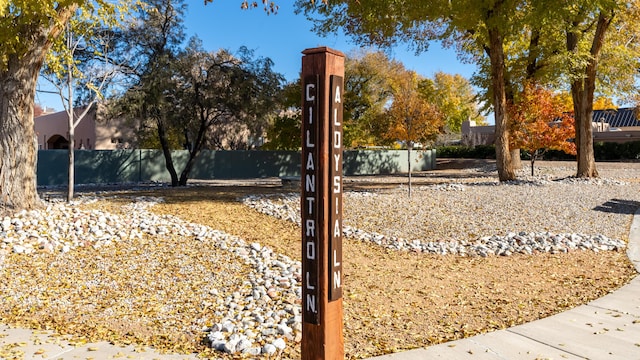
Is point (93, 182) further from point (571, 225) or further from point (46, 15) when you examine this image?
point (571, 225)

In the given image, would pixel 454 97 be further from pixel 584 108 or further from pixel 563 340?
pixel 563 340

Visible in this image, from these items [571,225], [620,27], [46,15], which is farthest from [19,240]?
[620,27]

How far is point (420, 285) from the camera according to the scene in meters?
6.42

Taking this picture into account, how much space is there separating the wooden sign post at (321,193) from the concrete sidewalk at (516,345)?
1.16m

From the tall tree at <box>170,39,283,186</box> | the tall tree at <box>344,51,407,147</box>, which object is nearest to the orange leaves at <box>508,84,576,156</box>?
the tall tree at <box>170,39,283,186</box>

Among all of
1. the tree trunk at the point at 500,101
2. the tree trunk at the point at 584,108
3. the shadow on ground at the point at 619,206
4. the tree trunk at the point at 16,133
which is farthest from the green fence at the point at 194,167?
the tree trunk at the point at 16,133

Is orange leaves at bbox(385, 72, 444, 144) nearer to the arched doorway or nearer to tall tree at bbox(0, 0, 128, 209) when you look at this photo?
tall tree at bbox(0, 0, 128, 209)

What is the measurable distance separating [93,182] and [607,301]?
925 inches

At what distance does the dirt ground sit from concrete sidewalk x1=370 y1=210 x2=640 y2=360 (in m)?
0.21

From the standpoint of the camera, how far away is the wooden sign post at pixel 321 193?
10.0 ft

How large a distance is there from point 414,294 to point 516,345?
1803 millimetres

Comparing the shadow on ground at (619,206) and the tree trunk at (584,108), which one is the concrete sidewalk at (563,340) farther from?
the tree trunk at (584,108)

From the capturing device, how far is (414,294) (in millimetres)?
6004

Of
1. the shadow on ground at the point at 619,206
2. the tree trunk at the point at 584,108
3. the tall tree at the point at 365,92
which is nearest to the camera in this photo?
the shadow on ground at the point at 619,206
